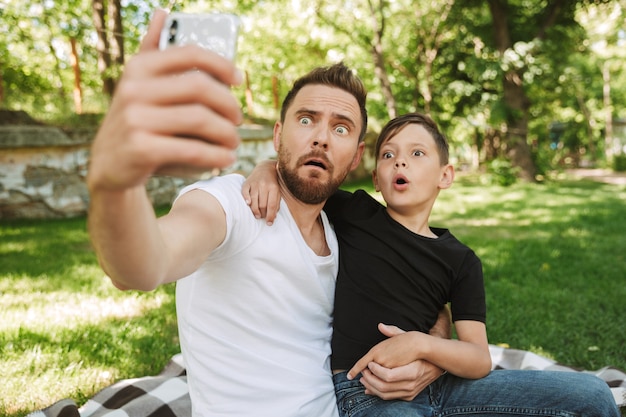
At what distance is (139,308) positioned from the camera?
376 cm

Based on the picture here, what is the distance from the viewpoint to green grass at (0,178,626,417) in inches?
111

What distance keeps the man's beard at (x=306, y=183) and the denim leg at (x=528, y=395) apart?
920 mm

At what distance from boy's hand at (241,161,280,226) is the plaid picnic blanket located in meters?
1.50

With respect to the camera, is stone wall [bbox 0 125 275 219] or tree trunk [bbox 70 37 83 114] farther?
tree trunk [bbox 70 37 83 114]

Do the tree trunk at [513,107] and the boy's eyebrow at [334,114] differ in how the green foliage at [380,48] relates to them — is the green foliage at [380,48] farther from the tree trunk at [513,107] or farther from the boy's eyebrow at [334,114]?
the boy's eyebrow at [334,114]

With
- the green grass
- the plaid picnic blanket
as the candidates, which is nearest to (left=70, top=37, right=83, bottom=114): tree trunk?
the green grass

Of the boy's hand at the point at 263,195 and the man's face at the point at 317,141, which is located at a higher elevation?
the man's face at the point at 317,141

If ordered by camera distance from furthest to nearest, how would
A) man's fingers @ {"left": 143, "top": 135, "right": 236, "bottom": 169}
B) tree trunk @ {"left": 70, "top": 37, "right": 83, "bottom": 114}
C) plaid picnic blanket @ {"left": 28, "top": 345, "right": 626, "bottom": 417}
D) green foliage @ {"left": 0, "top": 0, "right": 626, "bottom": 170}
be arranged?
1. green foliage @ {"left": 0, "top": 0, "right": 626, "bottom": 170}
2. tree trunk @ {"left": 70, "top": 37, "right": 83, "bottom": 114}
3. plaid picnic blanket @ {"left": 28, "top": 345, "right": 626, "bottom": 417}
4. man's fingers @ {"left": 143, "top": 135, "right": 236, "bottom": 169}

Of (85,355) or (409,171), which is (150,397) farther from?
(409,171)

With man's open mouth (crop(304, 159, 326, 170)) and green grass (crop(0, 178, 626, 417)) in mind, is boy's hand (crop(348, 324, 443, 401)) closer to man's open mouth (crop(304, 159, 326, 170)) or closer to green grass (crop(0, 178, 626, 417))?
man's open mouth (crop(304, 159, 326, 170))

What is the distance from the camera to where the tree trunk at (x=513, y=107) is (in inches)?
493

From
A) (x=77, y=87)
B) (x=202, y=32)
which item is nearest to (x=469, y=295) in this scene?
(x=202, y=32)

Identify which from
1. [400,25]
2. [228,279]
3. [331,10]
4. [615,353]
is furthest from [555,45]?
[228,279]

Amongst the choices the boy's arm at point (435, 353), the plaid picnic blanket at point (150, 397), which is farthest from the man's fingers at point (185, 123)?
the plaid picnic blanket at point (150, 397)
